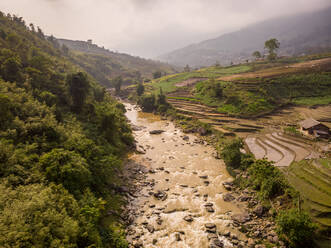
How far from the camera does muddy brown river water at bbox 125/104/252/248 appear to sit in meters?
17.2

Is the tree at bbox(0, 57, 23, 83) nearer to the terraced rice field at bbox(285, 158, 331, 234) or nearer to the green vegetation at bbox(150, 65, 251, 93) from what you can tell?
the terraced rice field at bbox(285, 158, 331, 234)

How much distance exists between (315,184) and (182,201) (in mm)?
15328

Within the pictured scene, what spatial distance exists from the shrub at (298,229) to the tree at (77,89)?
113 ft

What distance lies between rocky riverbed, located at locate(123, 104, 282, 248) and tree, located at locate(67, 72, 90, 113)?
14.4 meters

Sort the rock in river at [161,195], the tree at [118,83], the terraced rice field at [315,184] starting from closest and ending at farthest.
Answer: the terraced rice field at [315,184] → the rock in river at [161,195] → the tree at [118,83]

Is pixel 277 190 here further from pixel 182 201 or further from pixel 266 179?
pixel 182 201

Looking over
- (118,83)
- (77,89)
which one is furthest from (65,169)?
(118,83)

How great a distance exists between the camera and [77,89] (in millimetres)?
32625

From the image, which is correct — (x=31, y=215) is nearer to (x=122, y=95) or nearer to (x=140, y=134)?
(x=140, y=134)

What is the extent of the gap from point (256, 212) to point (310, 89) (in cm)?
5286

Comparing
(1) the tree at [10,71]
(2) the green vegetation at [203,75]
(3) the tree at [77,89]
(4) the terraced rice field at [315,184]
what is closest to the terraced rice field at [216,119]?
(4) the terraced rice field at [315,184]

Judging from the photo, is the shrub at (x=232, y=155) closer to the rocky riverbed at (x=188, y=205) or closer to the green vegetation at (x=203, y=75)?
the rocky riverbed at (x=188, y=205)

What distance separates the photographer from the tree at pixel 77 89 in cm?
3256

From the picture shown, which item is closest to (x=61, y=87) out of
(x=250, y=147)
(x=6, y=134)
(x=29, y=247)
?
(x=6, y=134)
